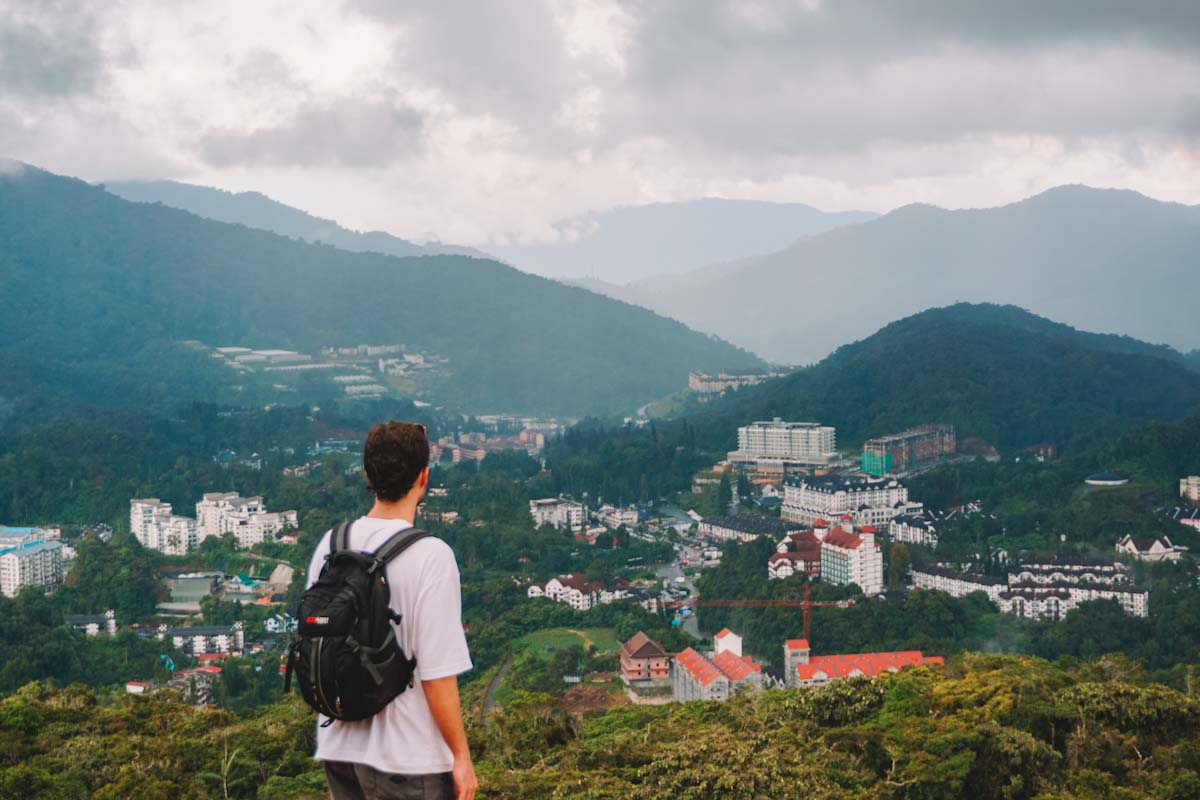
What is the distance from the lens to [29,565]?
2581cm

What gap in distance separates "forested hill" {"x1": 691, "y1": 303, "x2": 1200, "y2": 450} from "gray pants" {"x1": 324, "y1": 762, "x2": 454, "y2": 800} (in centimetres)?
3736

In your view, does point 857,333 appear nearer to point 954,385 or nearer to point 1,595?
point 954,385

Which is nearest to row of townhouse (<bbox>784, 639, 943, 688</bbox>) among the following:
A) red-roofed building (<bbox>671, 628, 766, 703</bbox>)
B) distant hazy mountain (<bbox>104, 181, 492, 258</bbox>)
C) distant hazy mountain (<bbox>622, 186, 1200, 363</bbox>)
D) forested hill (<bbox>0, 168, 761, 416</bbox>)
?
red-roofed building (<bbox>671, 628, 766, 703</bbox>)

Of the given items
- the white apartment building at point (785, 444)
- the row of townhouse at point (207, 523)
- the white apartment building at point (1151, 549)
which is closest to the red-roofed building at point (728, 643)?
the white apartment building at point (1151, 549)

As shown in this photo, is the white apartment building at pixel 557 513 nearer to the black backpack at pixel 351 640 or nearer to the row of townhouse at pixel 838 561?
the row of townhouse at pixel 838 561

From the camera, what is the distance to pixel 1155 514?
2627cm

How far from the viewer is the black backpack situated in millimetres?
2342

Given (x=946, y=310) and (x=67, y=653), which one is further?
(x=946, y=310)

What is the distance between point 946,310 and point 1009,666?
4637 centimetres

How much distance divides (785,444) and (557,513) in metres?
11.8

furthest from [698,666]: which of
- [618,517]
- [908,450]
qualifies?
[908,450]

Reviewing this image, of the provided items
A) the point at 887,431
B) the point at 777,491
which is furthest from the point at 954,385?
the point at 777,491

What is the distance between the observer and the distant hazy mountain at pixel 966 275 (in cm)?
10450

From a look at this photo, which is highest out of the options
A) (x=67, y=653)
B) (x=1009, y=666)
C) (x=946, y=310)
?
(x=946, y=310)
